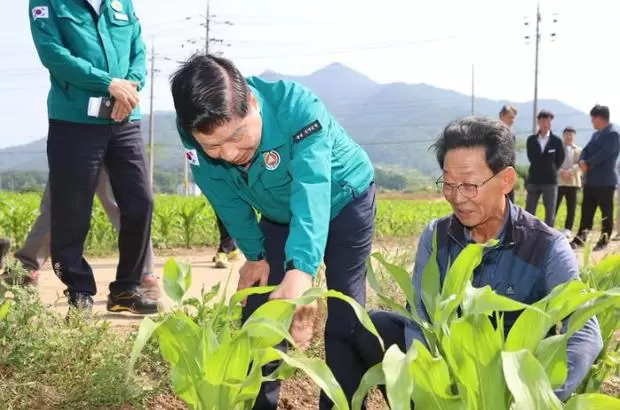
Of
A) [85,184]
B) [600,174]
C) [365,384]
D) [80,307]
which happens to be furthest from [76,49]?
[600,174]

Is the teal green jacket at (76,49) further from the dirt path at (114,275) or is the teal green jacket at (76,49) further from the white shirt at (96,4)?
the dirt path at (114,275)

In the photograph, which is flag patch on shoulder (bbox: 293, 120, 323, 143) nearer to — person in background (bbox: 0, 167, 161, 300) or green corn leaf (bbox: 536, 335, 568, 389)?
green corn leaf (bbox: 536, 335, 568, 389)

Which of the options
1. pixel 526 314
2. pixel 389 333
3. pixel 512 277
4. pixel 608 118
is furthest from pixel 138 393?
pixel 608 118

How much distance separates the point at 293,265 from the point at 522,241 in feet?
2.22

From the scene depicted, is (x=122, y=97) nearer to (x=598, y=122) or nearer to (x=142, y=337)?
(x=142, y=337)

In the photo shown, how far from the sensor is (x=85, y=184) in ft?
12.0

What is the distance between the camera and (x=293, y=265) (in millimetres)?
2020

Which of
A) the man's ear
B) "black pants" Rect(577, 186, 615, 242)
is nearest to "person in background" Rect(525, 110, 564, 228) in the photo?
"black pants" Rect(577, 186, 615, 242)

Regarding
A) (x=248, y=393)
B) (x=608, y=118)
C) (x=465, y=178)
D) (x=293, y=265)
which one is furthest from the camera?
(x=608, y=118)

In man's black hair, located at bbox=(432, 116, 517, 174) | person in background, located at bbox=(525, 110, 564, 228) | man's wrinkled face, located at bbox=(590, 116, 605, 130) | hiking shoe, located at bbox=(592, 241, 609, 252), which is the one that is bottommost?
hiking shoe, located at bbox=(592, 241, 609, 252)

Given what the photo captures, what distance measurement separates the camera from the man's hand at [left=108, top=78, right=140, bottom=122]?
11.7 ft

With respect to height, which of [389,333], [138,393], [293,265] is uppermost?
[293,265]

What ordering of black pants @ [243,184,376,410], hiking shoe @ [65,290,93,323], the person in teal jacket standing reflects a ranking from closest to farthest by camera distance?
1. the person in teal jacket standing
2. black pants @ [243,184,376,410]
3. hiking shoe @ [65,290,93,323]

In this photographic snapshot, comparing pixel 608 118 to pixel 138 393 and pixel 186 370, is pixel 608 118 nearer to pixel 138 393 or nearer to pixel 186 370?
pixel 138 393
